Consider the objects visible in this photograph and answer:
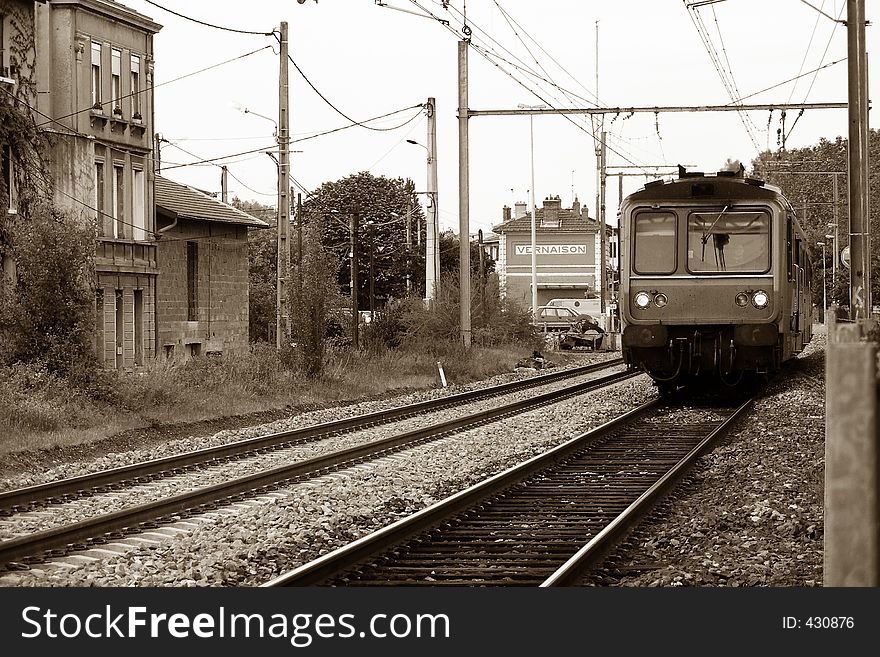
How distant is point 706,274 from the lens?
18.3m

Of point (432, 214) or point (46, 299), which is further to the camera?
point (432, 214)

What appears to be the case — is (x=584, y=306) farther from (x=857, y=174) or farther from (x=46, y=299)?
(x=46, y=299)

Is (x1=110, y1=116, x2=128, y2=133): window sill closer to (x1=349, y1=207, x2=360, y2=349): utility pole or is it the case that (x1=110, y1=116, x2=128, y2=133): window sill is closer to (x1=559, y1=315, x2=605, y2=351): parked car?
(x1=349, y1=207, x2=360, y2=349): utility pole

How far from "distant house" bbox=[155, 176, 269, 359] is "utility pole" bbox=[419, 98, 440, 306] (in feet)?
20.4

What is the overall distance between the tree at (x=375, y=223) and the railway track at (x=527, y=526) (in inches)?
2073

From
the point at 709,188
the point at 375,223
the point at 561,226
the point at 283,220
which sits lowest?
the point at 709,188

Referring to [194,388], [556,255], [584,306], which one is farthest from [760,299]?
[556,255]

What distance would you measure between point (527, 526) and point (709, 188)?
1025cm

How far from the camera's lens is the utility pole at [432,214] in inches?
1302

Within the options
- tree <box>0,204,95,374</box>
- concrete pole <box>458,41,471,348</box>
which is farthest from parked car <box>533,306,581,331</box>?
tree <box>0,204,95,374</box>

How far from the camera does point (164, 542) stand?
896 cm

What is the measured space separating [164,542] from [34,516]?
195cm

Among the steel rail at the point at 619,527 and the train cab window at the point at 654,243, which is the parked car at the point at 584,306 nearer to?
the train cab window at the point at 654,243

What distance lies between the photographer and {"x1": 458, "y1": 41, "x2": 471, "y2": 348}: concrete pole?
29.8m
